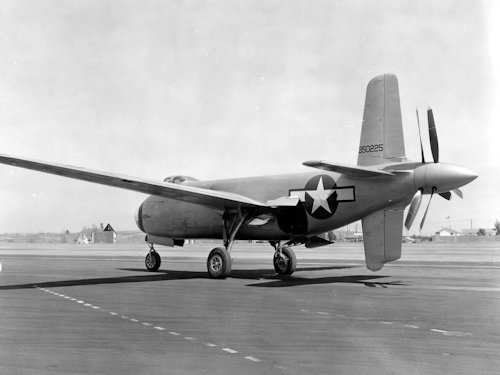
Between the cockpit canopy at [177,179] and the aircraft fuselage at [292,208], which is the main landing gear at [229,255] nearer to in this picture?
the aircraft fuselage at [292,208]

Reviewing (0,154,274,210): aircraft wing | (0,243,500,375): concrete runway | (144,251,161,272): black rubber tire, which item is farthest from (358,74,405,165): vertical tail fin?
(144,251,161,272): black rubber tire

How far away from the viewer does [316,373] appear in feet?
21.6

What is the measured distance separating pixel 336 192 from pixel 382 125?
9.54 ft

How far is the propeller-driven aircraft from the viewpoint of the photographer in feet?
58.3

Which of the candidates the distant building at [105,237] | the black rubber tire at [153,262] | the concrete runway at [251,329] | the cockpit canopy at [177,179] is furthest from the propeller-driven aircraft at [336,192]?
the distant building at [105,237]

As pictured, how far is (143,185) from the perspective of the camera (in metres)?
19.5

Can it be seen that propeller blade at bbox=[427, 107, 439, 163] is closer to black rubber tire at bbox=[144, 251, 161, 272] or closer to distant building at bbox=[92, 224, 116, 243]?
black rubber tire at bbox=[144, 251, 161, 272]

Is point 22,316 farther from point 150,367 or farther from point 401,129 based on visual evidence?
point 401,129

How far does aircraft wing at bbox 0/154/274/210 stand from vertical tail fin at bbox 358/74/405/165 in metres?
4.23

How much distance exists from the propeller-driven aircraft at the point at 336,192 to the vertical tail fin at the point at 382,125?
0.03 meters

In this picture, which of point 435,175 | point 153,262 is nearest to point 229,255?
point 153,262

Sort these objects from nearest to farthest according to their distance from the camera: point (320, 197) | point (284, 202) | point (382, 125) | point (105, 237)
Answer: point (382, 125), point (320, 197), point (284, 202), point (105, 237)

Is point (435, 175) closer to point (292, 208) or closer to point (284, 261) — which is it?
point (292, 208)

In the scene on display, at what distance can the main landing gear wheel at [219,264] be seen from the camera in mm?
20797
